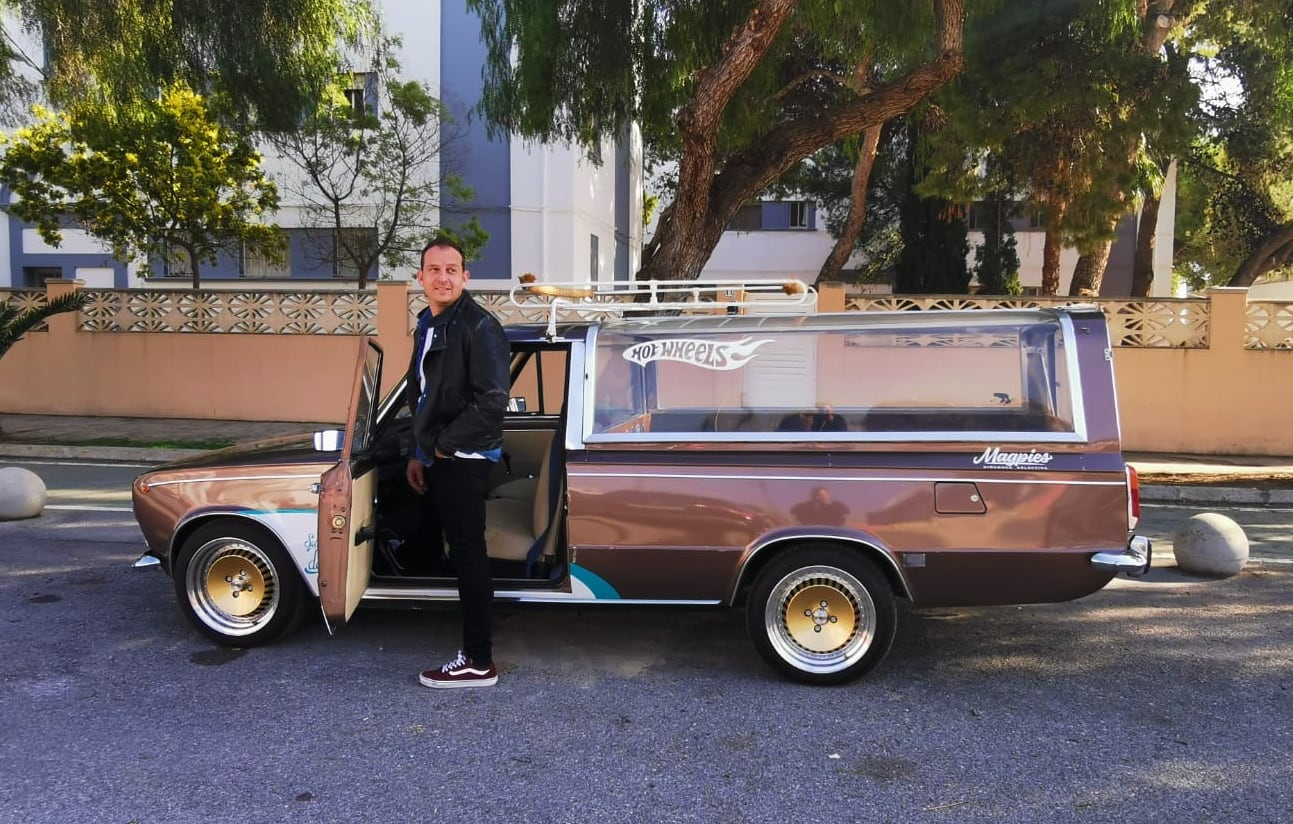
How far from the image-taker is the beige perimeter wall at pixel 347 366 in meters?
12.0

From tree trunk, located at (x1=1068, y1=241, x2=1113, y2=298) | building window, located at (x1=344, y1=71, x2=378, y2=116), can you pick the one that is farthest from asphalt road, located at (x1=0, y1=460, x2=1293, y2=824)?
building window, located at (x1=344, y1=71, x2=378, y2=116)

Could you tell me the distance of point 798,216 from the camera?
100 ft

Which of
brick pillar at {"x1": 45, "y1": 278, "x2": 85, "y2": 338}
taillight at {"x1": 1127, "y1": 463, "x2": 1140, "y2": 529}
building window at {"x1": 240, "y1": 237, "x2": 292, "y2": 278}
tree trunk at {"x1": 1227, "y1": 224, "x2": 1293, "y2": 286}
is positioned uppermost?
tree trunk at {"x1": 1227, "y1": 224, "x2": 1293, "y2": 286}

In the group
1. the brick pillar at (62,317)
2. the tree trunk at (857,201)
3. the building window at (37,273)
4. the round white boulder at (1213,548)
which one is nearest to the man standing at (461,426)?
the round white boulder at (1213,548)

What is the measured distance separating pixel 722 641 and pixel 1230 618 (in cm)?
312

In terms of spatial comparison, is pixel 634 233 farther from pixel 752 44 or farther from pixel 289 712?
pixel 289 712

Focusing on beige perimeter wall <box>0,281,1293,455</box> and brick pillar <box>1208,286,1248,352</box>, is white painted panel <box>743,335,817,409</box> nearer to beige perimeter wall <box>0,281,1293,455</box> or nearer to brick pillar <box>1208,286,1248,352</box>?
beige perimeter wall <box>0,281,1293,455</box>

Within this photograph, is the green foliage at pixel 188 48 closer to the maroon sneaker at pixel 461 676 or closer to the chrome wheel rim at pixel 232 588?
the chrome wheel rim at pixel 232 588

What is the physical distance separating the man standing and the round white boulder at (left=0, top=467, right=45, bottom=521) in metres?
5.40

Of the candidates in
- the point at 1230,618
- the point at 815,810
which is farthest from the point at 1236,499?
the point at 815,810

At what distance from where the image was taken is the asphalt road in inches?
129

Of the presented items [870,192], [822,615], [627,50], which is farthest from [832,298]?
[870,192]

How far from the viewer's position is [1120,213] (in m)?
14.4

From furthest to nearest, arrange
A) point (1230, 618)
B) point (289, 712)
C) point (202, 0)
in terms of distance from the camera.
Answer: point (202, 0), point (1230, 618), point (289, 712)
